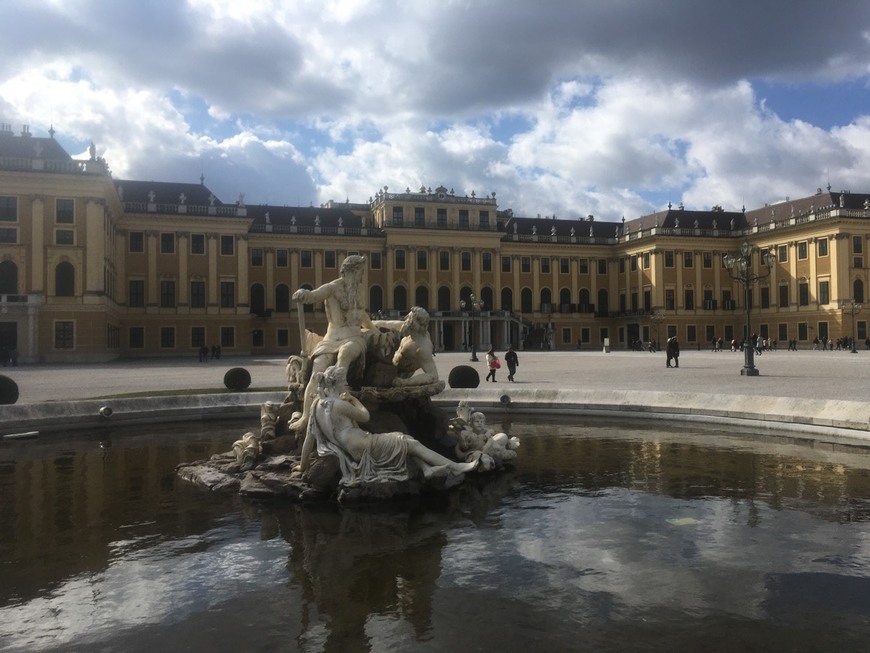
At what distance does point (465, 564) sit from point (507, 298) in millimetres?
68501

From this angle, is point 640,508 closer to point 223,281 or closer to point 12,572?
point 12,572

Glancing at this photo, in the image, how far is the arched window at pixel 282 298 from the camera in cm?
6606

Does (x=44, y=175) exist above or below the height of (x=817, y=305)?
above

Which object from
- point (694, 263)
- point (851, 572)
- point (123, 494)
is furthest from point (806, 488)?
point (694, 263)

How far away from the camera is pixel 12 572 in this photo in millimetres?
5734

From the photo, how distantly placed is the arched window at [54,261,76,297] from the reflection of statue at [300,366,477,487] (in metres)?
43.9

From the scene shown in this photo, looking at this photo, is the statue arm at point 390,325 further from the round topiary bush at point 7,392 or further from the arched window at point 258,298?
the arched window at point 258,298

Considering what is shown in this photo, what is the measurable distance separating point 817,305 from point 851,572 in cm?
6588

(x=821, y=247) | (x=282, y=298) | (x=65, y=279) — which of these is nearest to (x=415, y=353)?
(x=65, y=279)

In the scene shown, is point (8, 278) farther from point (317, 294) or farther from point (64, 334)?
point (317, 294)

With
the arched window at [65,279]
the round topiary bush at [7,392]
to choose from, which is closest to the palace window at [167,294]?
the arched window at [65,279]

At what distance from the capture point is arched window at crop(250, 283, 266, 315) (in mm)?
65188

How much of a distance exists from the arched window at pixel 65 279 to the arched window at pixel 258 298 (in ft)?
65.8

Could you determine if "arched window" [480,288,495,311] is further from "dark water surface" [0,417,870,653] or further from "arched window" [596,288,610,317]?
"dark water surface" [0,417,870,653]
